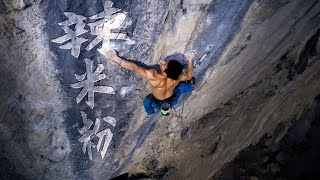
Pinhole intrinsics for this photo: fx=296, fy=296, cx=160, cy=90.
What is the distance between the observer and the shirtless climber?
177 inches

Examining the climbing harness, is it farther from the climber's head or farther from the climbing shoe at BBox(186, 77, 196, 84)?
the climber's head

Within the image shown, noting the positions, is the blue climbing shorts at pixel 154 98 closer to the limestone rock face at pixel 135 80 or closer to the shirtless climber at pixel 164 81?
the shirtless climber at pixel 164 81

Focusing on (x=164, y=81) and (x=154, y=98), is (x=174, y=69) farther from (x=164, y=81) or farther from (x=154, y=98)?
(x=154, y=98)

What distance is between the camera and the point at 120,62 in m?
4.43

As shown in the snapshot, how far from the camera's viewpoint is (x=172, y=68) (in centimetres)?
488

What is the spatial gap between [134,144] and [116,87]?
1.79m

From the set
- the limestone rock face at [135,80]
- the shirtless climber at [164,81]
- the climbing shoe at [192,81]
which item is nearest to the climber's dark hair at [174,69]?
the shirtless climber at [164,81]

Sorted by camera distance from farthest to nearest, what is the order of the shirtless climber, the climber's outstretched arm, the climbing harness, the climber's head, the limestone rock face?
the climbing harness, the climber's head, the shirtless climber, the climber's outstretched arm, the limestone rock face

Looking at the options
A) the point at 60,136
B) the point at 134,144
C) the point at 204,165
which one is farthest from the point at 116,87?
the point at 204,165

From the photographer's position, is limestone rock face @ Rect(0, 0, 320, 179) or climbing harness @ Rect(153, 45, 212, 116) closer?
limestone rock face @ Rect(0, 0, 320, 179)

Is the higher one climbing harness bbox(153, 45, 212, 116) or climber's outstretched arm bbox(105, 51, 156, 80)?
climber's outstretched arm bbox(105, 51, 156, 80)

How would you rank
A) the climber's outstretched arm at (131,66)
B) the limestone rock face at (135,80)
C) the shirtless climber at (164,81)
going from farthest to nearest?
the shirtless climber at (164,81) → the climber's outstretched arm at (131,66) → the limestone rock face at (135,80)

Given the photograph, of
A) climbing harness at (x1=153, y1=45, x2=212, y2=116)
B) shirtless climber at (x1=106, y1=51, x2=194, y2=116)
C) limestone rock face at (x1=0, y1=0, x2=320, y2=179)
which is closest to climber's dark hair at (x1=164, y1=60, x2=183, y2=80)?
shirtless climber at (x1=106, y1=51, x2=194, y2=116)

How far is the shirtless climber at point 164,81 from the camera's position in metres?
4.50
